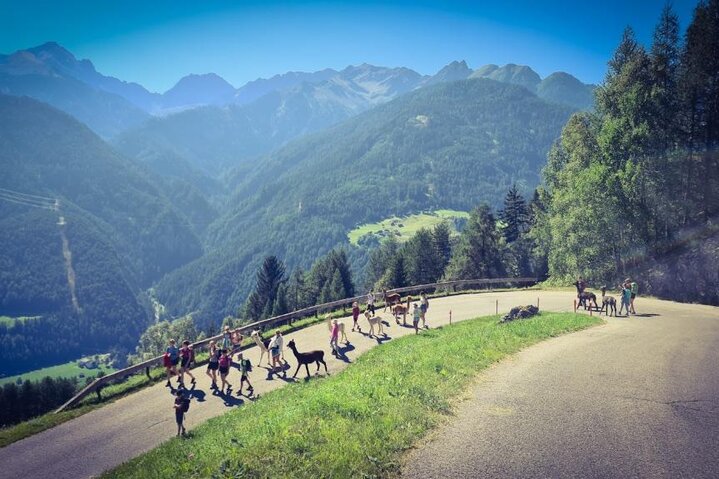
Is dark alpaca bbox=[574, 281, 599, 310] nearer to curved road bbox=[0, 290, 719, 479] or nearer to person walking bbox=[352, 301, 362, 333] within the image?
curved road bbox=[0, 290, 719, 479]

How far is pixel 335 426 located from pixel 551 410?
22.4ft

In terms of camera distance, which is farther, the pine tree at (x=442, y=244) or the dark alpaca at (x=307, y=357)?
the pine tree at (x=442, y=244)

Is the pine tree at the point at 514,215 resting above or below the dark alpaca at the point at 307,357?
above

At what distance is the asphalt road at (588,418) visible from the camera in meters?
9.72

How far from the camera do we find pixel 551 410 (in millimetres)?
12797

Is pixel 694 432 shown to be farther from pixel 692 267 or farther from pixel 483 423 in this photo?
pixel 692 267

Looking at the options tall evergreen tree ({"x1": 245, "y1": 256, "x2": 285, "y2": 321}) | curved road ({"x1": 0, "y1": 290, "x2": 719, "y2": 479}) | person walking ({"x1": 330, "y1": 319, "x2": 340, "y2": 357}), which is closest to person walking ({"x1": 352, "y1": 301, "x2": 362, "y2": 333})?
curved road ({"x1": 0, "y1": 290, "x2": 719, "y2": 479})

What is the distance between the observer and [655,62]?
3531cm

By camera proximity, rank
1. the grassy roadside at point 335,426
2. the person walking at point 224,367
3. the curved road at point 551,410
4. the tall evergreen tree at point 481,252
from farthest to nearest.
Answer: the tall evergreen tree at point 481,252 → the person walking at point 224,367 → the curved road at point 551,410 → the grassy roadside at point 335,426

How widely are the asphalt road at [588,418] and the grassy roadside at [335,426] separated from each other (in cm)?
77

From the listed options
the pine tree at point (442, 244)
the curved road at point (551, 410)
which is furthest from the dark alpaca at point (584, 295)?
the pine tree at point (442, 244)

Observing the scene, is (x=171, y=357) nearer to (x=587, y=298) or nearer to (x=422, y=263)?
(x=587, y=298)

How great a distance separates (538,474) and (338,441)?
4.90 meters

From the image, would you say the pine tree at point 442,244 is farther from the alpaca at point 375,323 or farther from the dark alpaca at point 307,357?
the dark alpaca at point 307,357
